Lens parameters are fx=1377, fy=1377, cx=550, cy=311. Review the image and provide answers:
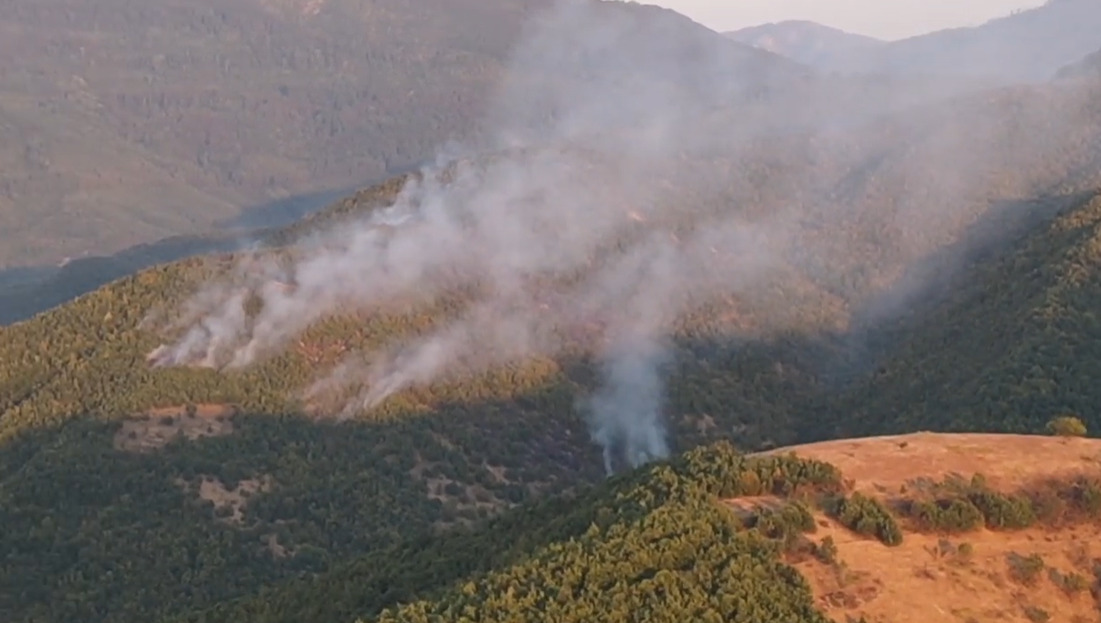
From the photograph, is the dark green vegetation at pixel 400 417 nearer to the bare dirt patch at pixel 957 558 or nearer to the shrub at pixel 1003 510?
the bare dirt patch at pixel 957 558

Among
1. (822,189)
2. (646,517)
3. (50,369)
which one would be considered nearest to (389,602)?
(646,517)

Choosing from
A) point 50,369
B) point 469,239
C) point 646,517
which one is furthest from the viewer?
point 469,239

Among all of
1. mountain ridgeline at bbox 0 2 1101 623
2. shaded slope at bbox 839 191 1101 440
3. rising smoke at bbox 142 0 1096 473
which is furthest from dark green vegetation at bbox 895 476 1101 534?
rising smoke at bbox 142 0 1096 473

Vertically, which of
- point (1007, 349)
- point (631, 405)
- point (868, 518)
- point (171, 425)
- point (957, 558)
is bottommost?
point (631, 405)

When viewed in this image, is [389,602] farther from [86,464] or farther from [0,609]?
[86,464]

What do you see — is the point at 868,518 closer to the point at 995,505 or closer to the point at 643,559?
the point at 995,505

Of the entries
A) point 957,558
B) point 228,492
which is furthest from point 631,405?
point 957,558

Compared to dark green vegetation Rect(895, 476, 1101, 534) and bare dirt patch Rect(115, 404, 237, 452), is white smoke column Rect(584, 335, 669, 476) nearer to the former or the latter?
bare dirt patch Rect(115, 404, 237, 452)
